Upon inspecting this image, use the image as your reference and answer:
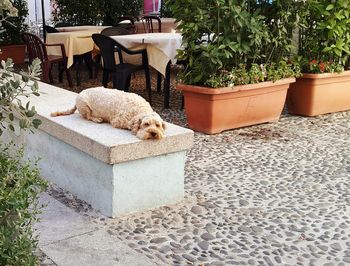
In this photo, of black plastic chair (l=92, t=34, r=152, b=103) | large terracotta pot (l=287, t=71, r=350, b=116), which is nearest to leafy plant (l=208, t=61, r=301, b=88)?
large terracotta pot (l=287, t=71, r=350, b=116)

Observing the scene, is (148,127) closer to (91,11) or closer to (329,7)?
(329,7)

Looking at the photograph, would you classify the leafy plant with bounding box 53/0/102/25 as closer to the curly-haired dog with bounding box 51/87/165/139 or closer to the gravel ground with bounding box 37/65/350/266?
the gravel ground with bounding box 37/65/350/266

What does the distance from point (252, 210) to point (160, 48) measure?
330cm

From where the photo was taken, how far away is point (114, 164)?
9.68ft

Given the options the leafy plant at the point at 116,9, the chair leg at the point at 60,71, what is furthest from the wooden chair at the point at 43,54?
the leafy plant at the point at 116,9

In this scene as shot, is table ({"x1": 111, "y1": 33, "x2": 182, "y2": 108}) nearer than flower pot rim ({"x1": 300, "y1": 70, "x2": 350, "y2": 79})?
No

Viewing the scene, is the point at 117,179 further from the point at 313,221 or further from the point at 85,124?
the point at 313,221

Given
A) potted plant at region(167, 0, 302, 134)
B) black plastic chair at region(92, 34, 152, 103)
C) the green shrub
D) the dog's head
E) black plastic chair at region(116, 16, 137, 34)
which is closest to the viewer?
the green shrub

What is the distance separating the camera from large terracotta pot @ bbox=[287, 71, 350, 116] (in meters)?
5.89

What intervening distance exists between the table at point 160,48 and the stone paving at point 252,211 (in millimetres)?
1492

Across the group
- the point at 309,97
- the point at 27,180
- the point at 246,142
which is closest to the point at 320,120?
the point at 309,97

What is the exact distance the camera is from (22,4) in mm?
11633

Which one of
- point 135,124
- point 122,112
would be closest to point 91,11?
point 122,112

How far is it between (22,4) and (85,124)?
918 centimetres
